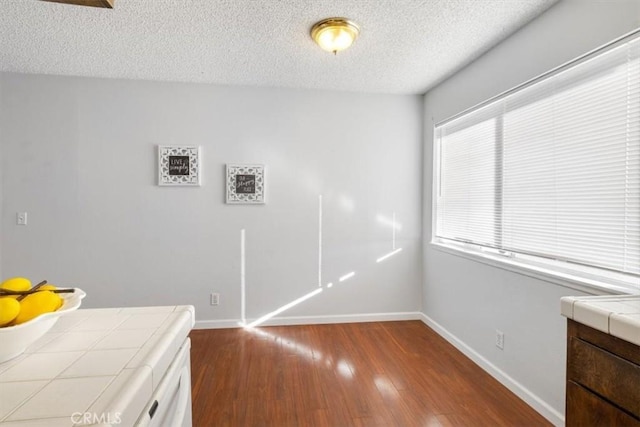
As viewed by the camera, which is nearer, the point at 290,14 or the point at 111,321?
the point at 111,321

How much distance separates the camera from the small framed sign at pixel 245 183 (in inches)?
126

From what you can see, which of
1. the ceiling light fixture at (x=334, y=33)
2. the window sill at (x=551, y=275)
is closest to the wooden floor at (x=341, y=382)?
the window sill at (x=551, y=275)

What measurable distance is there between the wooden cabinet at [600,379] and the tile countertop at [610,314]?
3 centimetres

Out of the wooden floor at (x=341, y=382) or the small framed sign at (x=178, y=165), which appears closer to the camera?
the wooden floor at (x=341, y=382)

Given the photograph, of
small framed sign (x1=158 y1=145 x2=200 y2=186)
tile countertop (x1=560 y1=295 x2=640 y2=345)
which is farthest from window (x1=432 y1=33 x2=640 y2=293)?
small framed sign (x1=158 y1=145 x2=200 y2=186)

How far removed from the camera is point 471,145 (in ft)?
8.95

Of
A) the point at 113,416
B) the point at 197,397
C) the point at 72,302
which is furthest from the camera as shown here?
the point at 197,397

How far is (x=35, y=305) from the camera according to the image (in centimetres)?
75

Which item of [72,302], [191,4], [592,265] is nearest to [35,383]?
[72,302]

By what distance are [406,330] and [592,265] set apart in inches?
74.5

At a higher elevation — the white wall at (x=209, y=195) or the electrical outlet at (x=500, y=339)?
the white wall at (x=209, y=195)

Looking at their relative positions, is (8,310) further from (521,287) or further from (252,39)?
(521,287)

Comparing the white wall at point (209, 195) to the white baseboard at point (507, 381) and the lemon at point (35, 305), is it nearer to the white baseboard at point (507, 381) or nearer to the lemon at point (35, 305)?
the white baseboard at point (507, 381)

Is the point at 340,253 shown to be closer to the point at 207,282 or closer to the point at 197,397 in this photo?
the point at 207,282
